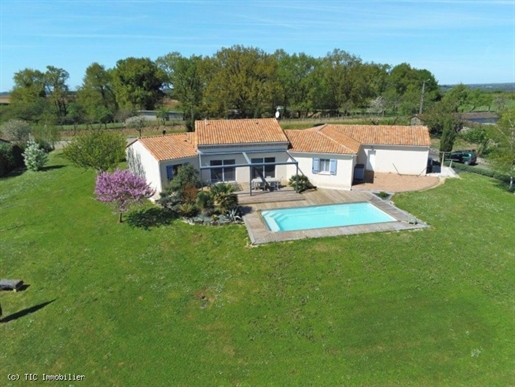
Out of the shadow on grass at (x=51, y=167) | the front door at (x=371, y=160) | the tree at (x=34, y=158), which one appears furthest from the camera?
the shadow on grass at (x=51, y=167)

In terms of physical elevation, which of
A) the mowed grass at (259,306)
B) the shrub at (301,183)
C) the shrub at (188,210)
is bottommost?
the mowed grass at (259,306)

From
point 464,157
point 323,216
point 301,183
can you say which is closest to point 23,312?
point 323,216

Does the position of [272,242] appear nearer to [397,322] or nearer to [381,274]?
[381,274]

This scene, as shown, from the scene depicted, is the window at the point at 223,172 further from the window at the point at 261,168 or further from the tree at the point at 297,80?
the tree at the point at 297,80

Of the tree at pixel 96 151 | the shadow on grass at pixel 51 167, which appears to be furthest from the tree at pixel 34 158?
the tree at pixel 96 151

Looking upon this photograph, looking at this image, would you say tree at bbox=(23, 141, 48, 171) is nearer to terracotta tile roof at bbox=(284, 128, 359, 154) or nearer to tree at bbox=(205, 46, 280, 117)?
terracotta tile roof at bbox=(284, 128, 359, 154)

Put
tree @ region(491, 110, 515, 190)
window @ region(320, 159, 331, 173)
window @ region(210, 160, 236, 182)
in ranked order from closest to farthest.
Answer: tree @ region(491, 110, 515, 190) → window @ region(320, 159, 331, 173) → window @ region(210, 160, 236, 182)

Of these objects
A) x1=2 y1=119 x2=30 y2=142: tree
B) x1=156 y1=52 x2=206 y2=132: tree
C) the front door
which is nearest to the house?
the front door

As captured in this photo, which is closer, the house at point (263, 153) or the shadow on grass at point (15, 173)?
the house at point (263, 153)

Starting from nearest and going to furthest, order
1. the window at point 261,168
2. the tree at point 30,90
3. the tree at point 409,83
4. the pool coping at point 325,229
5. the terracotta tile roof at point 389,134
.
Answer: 1. the pool coping at point 325,229
2. the window at point 261,168
3. the terracotta tile roof at point 389,134
4. the tree at point 30,90
5. the tree at point 409,83
